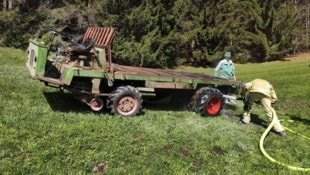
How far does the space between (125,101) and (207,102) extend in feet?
7.16

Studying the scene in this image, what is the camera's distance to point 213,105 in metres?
9.77

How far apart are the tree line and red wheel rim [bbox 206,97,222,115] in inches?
505

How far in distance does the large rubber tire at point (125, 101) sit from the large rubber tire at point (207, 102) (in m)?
1.70

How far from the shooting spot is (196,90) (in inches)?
393

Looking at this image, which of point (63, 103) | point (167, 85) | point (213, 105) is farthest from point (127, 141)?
point (213, 105)

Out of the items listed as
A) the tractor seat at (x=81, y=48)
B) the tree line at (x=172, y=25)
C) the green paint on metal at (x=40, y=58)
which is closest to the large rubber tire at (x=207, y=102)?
the tractor seat at (x=81, y=48)

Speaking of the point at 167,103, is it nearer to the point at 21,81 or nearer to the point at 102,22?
the point at 21,81

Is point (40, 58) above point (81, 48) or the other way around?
the other way around

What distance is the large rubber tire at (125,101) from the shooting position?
8.20 meters

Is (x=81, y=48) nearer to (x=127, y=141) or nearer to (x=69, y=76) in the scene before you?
(x=69, y=76)

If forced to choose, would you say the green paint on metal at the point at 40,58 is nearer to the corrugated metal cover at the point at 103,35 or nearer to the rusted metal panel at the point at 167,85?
the corrugated metal cover at the point at 103,35

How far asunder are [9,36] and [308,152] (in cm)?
2203

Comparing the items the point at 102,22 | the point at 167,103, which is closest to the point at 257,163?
the point at 167,103

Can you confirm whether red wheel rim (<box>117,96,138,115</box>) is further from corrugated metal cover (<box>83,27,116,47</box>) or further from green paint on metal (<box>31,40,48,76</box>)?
green paint on metal (<box>31,40,48,76</box>)
